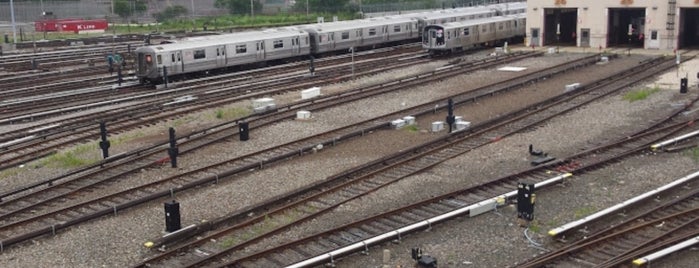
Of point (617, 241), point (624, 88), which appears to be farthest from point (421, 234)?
point (624, 88)

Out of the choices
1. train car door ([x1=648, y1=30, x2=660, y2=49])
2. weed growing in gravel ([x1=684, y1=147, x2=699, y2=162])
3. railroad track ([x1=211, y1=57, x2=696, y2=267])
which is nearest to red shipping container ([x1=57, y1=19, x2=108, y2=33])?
train car door ([x1=648, y1=30, x2=660, y2=49])

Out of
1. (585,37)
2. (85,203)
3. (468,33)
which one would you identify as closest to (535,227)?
(85,203)

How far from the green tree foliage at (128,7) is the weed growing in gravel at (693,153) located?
261 feet

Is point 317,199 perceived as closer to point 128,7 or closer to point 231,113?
point 231,113

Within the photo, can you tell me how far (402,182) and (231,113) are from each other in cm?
1048

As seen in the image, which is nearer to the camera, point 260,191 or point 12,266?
point 12,266

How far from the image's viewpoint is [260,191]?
51.4 feet

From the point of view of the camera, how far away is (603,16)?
4366 cm

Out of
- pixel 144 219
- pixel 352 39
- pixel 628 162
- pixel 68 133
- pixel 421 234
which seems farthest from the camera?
pixel 352 39

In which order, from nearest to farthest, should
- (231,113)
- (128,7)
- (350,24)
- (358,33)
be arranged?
(231,113), (358,33), (350,24), (128,7)

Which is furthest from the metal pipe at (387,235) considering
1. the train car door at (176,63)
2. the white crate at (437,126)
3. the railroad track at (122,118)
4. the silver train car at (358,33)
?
the silver train car at (358,33)

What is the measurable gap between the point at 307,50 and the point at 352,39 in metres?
4.31

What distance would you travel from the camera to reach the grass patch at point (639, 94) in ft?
83.9

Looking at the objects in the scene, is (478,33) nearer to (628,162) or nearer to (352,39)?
(352,39)
